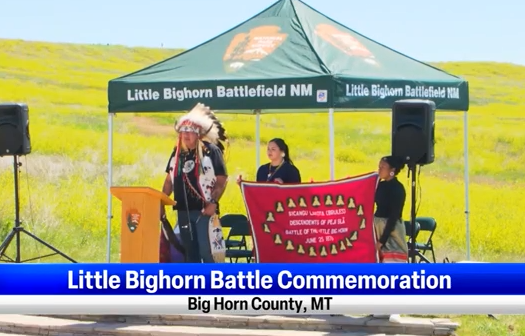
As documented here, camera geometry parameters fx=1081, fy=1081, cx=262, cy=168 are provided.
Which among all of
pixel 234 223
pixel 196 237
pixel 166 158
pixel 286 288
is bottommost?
pixel 286 288

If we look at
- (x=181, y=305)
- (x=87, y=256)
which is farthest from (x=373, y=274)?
(x=87, y=256)

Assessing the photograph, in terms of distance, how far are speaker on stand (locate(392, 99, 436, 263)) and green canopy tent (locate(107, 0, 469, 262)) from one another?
592mm

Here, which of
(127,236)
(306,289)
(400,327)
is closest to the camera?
(306,289)

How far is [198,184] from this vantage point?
35.1 ft

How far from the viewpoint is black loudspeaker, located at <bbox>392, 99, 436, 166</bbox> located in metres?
9.76

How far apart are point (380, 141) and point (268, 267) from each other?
32.2 meters

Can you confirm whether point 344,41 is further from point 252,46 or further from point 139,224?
point 139,224

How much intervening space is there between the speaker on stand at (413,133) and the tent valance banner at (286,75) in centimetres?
59

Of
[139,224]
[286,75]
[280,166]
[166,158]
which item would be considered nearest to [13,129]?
[139,224]

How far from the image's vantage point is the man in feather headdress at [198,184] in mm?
10641

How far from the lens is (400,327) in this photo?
9.27 meters

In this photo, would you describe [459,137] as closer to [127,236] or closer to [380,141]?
[380,141]

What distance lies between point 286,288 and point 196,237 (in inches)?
95.6

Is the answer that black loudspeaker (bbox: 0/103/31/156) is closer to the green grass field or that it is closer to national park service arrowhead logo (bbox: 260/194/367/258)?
the green grass field
